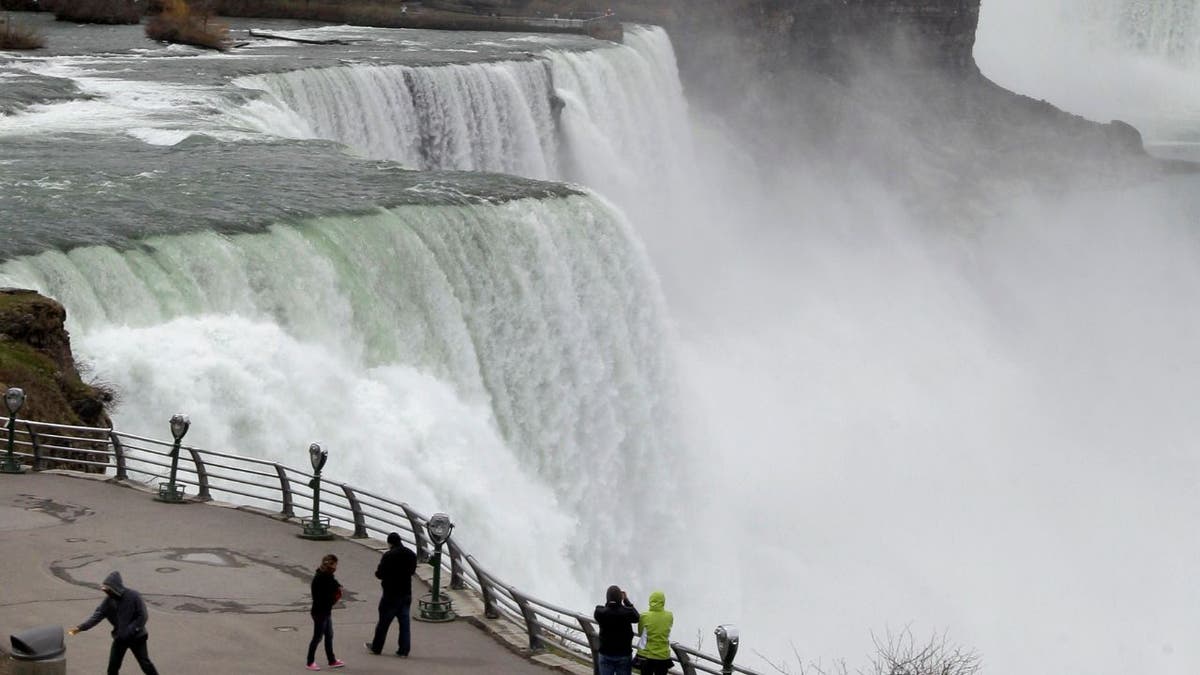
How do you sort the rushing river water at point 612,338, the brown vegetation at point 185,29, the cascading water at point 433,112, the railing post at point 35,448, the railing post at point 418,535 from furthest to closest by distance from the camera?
the brown vegetation at point 185,29 < the cascading water at point 433,112 < the rushing river water at point 612,338 < the railing post at point 35,448 < the railing post at point 418,535

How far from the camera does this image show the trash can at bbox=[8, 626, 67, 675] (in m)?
10.7

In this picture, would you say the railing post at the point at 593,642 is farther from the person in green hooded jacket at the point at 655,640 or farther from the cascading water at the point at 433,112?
the cascading water at the point at 433,112

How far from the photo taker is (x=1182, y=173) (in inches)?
2719

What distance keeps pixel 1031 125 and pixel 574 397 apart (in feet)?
151

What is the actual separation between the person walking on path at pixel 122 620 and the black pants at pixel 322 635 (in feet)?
4.82

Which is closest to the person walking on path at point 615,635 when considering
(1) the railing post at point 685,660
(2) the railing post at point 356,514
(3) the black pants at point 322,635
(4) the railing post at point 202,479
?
(1) the railing post at point 685,660

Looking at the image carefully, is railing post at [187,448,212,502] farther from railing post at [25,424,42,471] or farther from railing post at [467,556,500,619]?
railing post at [467,556,500,619]

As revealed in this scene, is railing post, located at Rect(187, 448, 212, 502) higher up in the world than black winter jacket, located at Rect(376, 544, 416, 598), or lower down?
higher up

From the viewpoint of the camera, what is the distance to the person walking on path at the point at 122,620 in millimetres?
11922

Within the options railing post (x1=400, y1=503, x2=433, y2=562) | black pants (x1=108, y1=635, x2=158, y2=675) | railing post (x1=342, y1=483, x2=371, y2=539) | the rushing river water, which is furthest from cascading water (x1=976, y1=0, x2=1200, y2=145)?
black pants (x1=108, y1=635, x2=158, y2=675)

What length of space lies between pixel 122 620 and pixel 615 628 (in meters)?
3.55

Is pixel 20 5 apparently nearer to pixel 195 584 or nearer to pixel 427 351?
pixel 427 351

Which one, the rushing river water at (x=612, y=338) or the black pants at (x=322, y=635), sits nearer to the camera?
the black pants at (x=322, y=635)

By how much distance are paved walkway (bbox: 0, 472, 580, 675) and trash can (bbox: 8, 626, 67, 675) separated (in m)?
0.76
